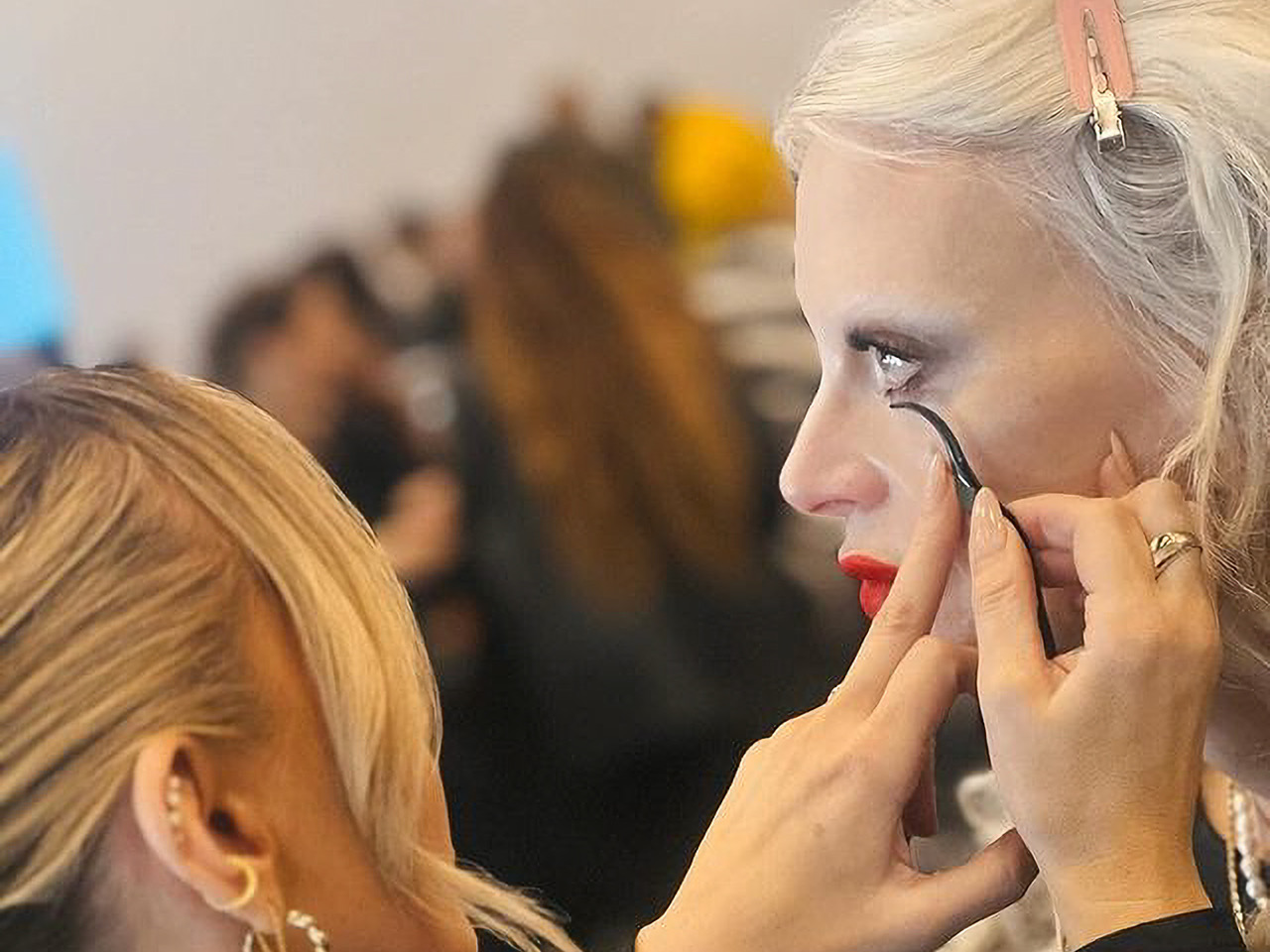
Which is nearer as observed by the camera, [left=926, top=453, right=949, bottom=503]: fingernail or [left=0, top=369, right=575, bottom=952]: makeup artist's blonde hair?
[left=0, top=369, right=575, bottom=952]: makeup artist's blonde hair

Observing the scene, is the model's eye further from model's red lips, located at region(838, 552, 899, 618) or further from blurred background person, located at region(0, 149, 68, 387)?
blurred background person, located at region(0, 149, 68, 387)

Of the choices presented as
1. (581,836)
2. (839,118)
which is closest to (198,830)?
(581,836)

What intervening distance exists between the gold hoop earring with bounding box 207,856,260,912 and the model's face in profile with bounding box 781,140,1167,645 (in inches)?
13.6

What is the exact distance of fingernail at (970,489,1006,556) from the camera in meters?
0.73

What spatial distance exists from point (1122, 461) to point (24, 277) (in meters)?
0.58

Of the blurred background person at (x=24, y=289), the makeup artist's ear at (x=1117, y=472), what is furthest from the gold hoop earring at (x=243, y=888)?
the makeup artist's ear at (x=1117, y=472)

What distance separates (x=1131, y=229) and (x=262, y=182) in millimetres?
714

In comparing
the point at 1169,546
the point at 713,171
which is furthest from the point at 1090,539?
the point at 713,171

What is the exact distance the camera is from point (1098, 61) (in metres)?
0.77

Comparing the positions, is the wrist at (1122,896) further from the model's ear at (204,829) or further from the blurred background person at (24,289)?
the blurred background person at (24,289)

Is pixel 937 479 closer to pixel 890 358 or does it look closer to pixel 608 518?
pixel 890 358

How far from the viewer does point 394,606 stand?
721 millimetres

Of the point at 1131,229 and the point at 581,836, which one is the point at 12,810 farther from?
the point at 1131,229

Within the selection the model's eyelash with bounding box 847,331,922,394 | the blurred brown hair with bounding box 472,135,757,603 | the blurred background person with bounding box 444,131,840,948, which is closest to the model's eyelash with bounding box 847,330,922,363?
the model's eyelash with bounding box 847,331,922,394
